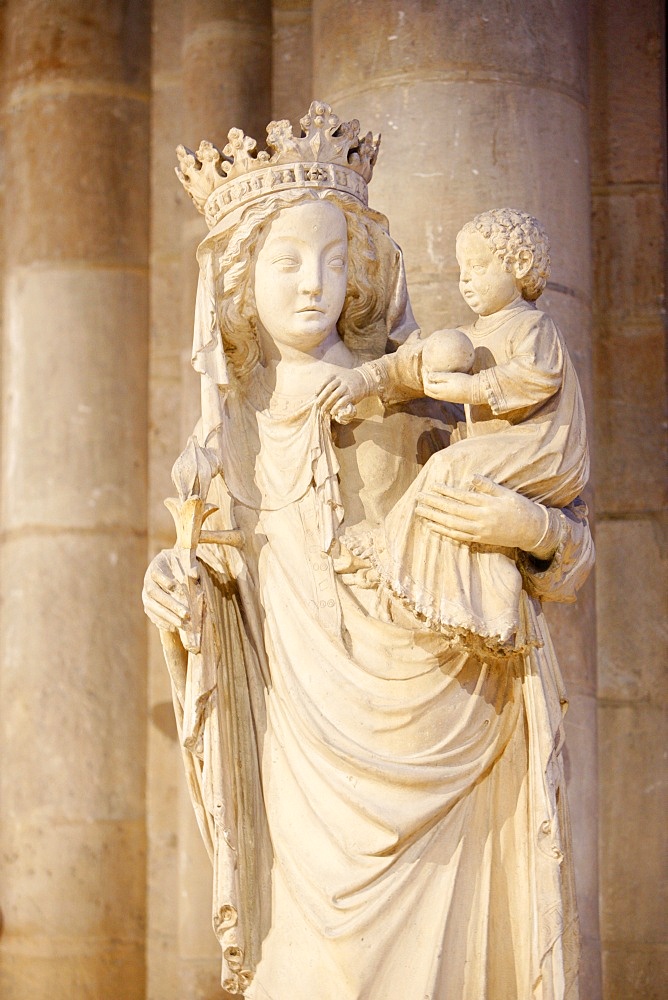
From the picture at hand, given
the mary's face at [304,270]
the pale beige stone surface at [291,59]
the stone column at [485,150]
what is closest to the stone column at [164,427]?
the pale beige stone surface at [291,59]

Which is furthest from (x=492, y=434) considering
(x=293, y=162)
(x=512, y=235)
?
(x=293, y=162)

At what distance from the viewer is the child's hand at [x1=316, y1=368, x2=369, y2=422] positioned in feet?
16.1

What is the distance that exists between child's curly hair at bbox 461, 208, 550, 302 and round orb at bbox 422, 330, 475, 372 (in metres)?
0.21

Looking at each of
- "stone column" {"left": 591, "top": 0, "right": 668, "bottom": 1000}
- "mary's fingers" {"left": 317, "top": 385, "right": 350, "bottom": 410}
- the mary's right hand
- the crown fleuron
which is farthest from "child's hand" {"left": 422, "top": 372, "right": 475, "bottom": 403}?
"stone column" {"left": 591, "top": 0, "right": 668, "bottom": 1000}

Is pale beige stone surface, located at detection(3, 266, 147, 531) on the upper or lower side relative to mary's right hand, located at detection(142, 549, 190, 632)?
upper

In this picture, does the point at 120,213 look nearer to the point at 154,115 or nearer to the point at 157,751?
the point at 154,115

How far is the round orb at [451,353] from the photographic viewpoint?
4715 mm

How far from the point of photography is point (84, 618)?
685 cm

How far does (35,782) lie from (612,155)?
2784mm

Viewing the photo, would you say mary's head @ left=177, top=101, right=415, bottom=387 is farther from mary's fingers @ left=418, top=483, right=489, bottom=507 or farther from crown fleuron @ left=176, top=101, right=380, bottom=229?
mary's fingers @ left=418, top=483, right=489, bottom=507

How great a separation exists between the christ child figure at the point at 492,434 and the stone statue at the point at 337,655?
3 cm

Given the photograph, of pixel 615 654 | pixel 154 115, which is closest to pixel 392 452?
pixel 615 654

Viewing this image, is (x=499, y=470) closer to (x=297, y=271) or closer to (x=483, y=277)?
(x=483, y=277)

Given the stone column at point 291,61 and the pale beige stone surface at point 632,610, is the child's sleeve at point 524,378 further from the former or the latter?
the stone column at point 291,61
